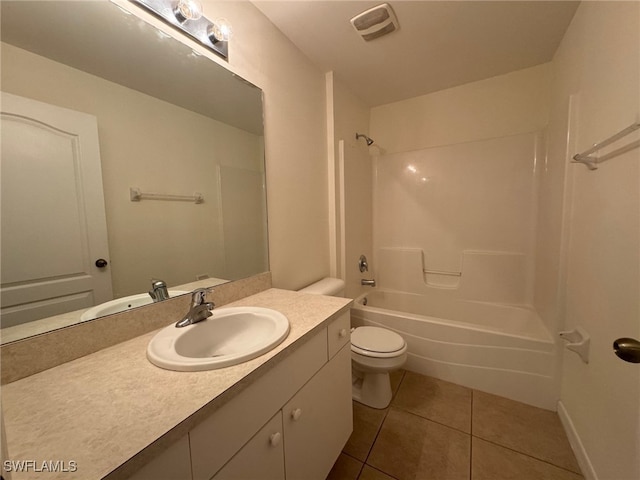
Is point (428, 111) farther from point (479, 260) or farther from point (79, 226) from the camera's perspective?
point (79, 226)

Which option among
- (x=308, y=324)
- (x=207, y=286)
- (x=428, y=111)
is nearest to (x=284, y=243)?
(x=207, y=286)

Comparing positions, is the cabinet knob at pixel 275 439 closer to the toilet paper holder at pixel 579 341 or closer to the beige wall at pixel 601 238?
the beige wall at pixel 601 238

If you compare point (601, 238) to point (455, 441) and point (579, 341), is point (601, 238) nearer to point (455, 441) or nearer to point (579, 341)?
point (579, 341)

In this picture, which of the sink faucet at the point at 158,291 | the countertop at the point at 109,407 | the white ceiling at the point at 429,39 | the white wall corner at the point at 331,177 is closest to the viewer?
the countertop at the point at 109,407

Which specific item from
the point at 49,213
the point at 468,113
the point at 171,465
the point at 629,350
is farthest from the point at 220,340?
the point at 468,113

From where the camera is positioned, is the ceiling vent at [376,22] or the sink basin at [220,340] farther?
the ceiling vent at [376,22]

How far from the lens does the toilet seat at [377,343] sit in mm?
1474

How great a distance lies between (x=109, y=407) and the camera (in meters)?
0.52

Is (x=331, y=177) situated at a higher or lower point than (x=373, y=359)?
higher

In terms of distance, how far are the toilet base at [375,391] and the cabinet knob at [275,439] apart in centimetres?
91

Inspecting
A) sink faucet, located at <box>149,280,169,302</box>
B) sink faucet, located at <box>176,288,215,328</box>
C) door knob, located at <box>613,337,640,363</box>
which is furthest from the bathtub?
sink faucet, located at <box>149,280,169,302</box>

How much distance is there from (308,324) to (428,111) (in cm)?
236

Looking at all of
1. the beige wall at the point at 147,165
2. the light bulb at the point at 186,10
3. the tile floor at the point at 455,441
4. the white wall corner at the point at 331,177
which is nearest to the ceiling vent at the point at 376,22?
the white wall corner at the point at 331,177

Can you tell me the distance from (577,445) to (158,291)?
6.69 feet
